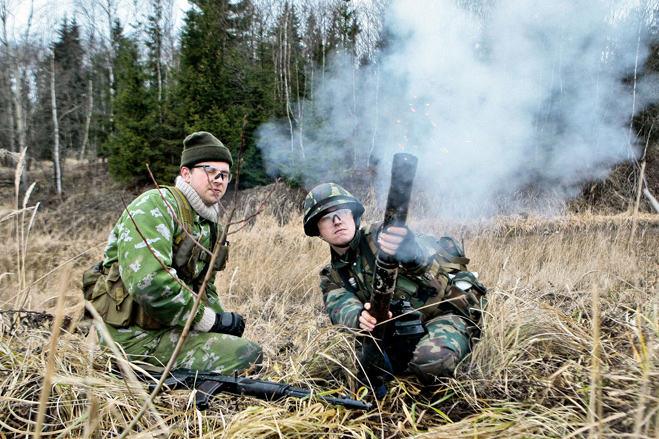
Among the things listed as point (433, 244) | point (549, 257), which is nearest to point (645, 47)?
point (549, 257)

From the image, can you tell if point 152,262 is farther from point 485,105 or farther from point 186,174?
point 485,105

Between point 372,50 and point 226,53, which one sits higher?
point 226,53

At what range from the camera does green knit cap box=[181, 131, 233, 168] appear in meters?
2.80

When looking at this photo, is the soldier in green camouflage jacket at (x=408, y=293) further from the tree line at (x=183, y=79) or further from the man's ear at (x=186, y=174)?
the tree line at (x=183, y=79)

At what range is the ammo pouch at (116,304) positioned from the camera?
8.24 ft

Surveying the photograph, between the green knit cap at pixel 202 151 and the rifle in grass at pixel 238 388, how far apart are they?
1.46 meters

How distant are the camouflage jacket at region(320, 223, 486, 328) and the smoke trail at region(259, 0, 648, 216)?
51.9 inches

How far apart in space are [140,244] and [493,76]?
213 inches

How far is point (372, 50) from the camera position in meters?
7.79

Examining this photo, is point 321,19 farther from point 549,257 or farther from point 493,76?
point 549,257

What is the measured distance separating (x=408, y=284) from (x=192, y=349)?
1.54 meters

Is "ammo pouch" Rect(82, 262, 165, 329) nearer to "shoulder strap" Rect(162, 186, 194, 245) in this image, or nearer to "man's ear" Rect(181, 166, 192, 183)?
"shoulder strap" Rect(162, 186, 194, 245)

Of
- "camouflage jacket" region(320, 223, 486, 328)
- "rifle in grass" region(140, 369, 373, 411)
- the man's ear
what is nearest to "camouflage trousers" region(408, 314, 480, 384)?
"camouflage jacket" region(320, 223, 486, 328)

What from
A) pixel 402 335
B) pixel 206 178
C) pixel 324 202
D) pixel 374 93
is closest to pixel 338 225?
pixel 324 202
